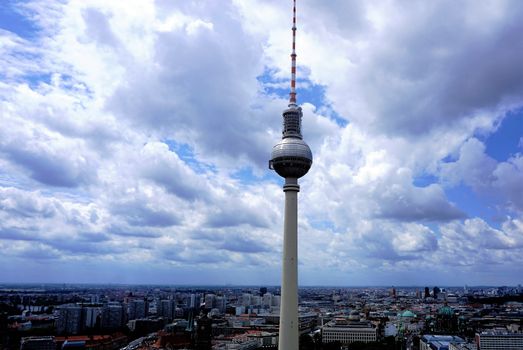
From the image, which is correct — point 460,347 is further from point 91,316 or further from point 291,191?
point 91,316

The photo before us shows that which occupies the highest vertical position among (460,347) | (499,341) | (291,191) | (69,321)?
(291,191)

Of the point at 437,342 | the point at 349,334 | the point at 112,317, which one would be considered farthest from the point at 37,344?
the point at 437,342

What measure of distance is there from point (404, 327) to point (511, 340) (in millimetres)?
61533

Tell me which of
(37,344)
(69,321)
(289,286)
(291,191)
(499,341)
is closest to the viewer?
(289,286)

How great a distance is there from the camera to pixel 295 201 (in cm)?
6569

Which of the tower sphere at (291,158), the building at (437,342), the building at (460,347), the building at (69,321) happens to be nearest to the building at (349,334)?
the building at (437,342)

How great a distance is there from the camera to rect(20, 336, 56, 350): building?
115469 millimetres

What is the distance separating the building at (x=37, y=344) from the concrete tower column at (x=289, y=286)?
76994 millimetres

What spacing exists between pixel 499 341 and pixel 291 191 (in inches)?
3697

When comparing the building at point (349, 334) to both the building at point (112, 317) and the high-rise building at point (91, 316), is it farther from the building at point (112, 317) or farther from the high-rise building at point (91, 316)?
the high-rise building at point (91, 316)

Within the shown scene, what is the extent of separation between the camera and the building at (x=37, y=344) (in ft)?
379

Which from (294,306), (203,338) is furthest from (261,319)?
(294,306)

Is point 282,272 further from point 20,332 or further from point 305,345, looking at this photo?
point 20,332

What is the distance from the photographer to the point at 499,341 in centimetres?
12975
